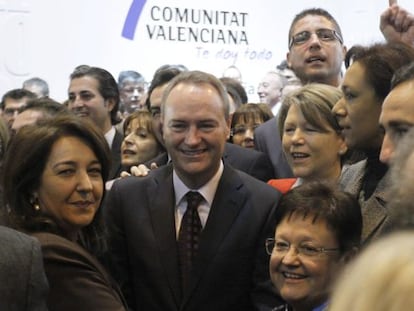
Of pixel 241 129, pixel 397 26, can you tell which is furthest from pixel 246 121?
pixel 397 26

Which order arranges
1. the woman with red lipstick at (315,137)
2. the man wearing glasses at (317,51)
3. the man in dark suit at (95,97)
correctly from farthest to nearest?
the man in dark suit at (95,97) → the man wearing glasses at (317,51) → the woman with red lipstick at (315,137)

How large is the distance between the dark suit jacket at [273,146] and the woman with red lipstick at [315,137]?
0.65 metres

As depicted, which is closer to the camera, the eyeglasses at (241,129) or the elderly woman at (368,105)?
the elderly woman at (368,105)

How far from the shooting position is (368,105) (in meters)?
2.76

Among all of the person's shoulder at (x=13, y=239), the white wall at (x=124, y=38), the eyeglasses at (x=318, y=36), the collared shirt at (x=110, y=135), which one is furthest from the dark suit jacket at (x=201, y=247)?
the white wall at (x=124, y=38)

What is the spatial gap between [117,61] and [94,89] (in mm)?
2325

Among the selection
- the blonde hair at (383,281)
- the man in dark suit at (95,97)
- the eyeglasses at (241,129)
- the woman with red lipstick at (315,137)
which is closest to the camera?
the blonde hair at (383,281)

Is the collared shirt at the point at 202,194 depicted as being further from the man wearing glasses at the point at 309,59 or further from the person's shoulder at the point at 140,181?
the man wearing glasses at the point at 309,59

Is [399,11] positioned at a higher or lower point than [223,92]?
higher

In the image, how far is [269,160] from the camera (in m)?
4.02

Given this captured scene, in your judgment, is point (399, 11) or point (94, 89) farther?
point (94, 89)

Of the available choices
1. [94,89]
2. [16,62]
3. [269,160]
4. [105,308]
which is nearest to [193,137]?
[105,308]

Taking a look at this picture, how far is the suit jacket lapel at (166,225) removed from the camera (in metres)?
2.89

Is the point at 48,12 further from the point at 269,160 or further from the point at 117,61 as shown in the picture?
the point at 269,160
